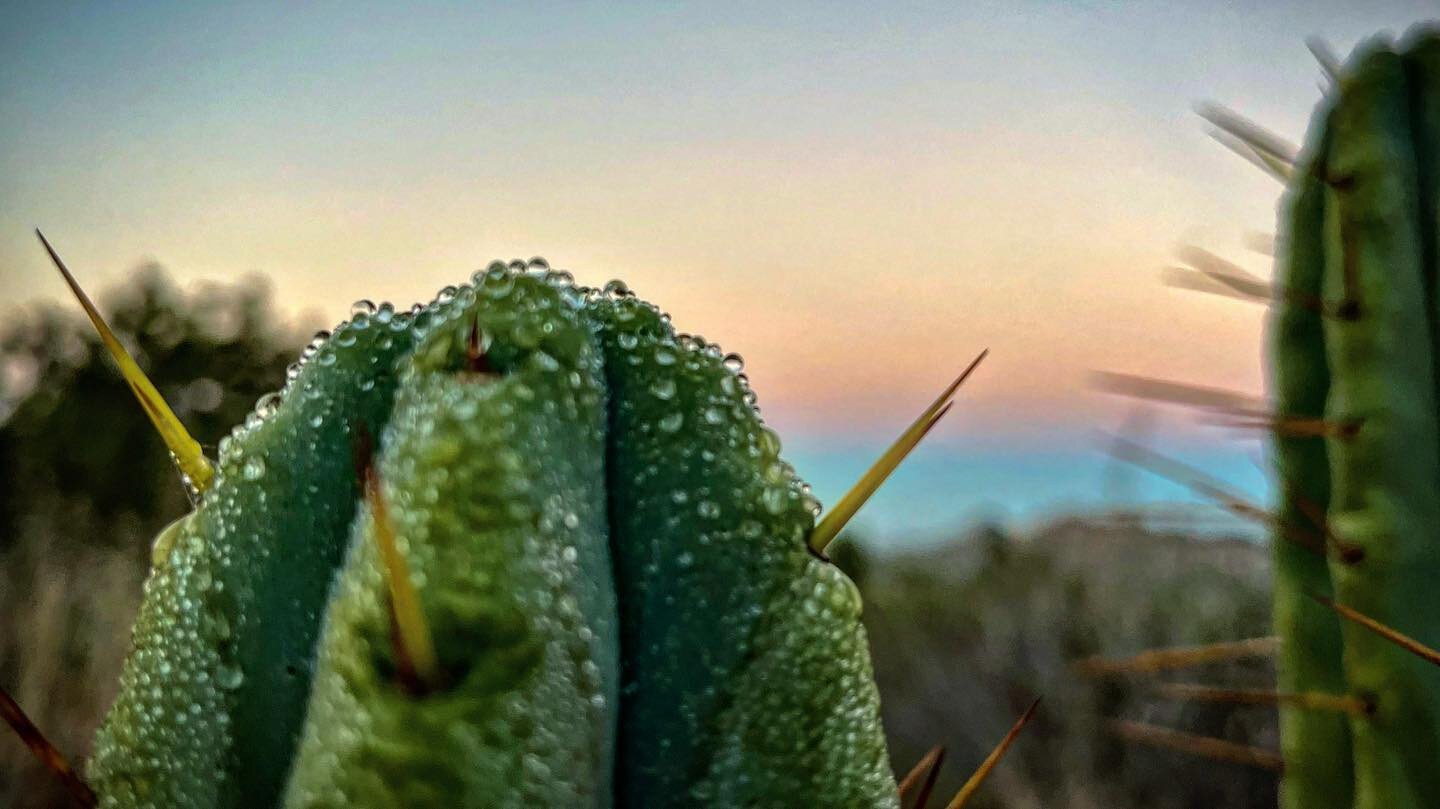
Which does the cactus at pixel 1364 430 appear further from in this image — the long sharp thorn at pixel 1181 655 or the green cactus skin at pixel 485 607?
the green cactus skin at pixel 485 607

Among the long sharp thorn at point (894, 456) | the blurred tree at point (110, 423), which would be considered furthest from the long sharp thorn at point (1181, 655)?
the blurred tree at point (110, 423)

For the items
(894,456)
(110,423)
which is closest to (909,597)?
(110,423)

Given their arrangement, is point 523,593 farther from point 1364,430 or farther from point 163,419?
point 1364,430

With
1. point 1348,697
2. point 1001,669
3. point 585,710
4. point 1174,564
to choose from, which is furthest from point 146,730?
point 1174,564

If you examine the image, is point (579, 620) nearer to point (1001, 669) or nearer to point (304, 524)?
point (304, 524)

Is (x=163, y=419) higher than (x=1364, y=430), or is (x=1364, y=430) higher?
(x=163, y=419)

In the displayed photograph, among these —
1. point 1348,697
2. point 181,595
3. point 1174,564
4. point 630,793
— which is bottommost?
point 1174,564
